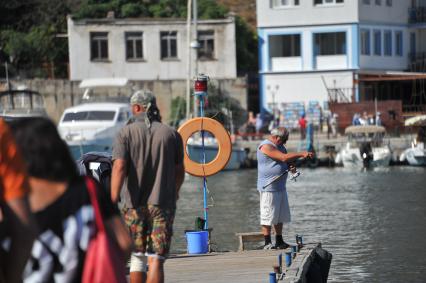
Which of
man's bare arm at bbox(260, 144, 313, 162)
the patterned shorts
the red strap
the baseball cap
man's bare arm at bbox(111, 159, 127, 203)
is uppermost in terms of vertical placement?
the baseball cap

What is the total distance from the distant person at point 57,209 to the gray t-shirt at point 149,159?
3.87 m

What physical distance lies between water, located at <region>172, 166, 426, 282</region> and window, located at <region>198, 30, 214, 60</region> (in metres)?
13.2

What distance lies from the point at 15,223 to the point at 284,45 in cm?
5547

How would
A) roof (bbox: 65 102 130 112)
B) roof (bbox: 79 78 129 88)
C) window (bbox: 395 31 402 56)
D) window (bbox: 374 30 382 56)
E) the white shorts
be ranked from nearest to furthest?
1. the white shorts
2. roof (bbox: 65 102 130 112)
3. roof (bbox: 79 78 129 88)
4. window (bbox: 374 30 382 56)
5. window (bbox: 395 31 402 56)

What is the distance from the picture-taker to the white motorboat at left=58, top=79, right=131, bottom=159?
40.6 meters

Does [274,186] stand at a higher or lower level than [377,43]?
lower

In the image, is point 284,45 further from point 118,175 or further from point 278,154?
point 118,175

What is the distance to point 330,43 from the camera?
196ft

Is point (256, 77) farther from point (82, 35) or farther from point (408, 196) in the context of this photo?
point (408, 196)

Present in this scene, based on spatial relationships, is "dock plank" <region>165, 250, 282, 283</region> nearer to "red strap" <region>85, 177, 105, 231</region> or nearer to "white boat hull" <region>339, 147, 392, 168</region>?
"red strap" <region>85, 177, 105, 231</region>

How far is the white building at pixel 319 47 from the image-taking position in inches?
2306

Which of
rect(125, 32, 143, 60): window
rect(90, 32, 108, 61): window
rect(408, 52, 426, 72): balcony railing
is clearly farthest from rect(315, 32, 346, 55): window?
rect(90, 32, 108, 61): window

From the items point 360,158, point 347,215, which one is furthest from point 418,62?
point 347,215

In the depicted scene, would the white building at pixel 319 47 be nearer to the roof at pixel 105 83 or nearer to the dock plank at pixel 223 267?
the roof at pixel 105 83
